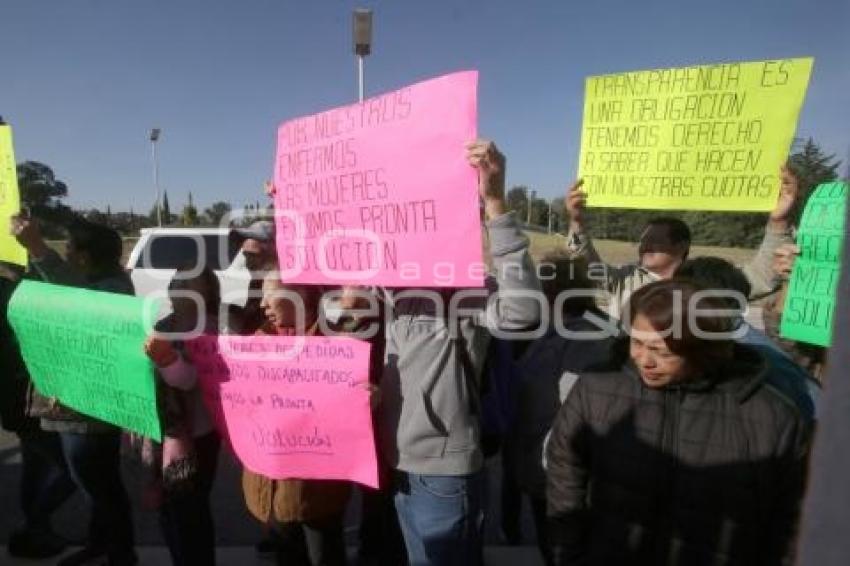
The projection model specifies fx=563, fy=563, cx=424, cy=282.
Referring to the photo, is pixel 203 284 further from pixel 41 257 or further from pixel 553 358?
pixel 553 358

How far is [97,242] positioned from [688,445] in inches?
98.9

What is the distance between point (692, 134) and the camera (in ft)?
7.11

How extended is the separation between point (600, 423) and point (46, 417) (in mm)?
2437

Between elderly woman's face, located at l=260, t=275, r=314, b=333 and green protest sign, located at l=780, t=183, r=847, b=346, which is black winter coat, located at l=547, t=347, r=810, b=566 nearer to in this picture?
green protest sign, located at l=780, t=183, r=847, b=346

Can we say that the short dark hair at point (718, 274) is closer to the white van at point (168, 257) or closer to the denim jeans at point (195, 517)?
the denim jeans at point (195, 517)

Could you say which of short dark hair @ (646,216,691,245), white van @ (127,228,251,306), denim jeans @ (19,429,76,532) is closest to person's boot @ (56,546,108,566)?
denim jeans @ (19,429,76,532)

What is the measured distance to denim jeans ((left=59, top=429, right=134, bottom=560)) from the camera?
256 centimetres

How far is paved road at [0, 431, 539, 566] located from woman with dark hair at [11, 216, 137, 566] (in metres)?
0.51

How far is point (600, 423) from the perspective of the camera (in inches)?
63.4

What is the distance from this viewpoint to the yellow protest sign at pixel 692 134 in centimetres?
203

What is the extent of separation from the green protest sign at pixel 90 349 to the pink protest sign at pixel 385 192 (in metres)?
0.65

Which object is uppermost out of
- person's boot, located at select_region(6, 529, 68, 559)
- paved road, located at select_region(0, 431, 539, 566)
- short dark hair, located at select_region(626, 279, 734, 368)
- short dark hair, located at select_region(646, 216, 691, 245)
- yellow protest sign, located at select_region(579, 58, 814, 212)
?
yellow protest sign, located at select_region(579, 58, 814, 212)

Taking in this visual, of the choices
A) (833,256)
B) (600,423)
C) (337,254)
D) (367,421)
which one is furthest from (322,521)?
(833,256)

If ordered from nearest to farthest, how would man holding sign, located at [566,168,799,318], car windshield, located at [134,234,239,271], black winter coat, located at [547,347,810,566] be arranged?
black winter coat, located at [547,347,810,566] → man holding sign, located at [566,168,799,318] → car windshield, located at [134,234,239,271]
